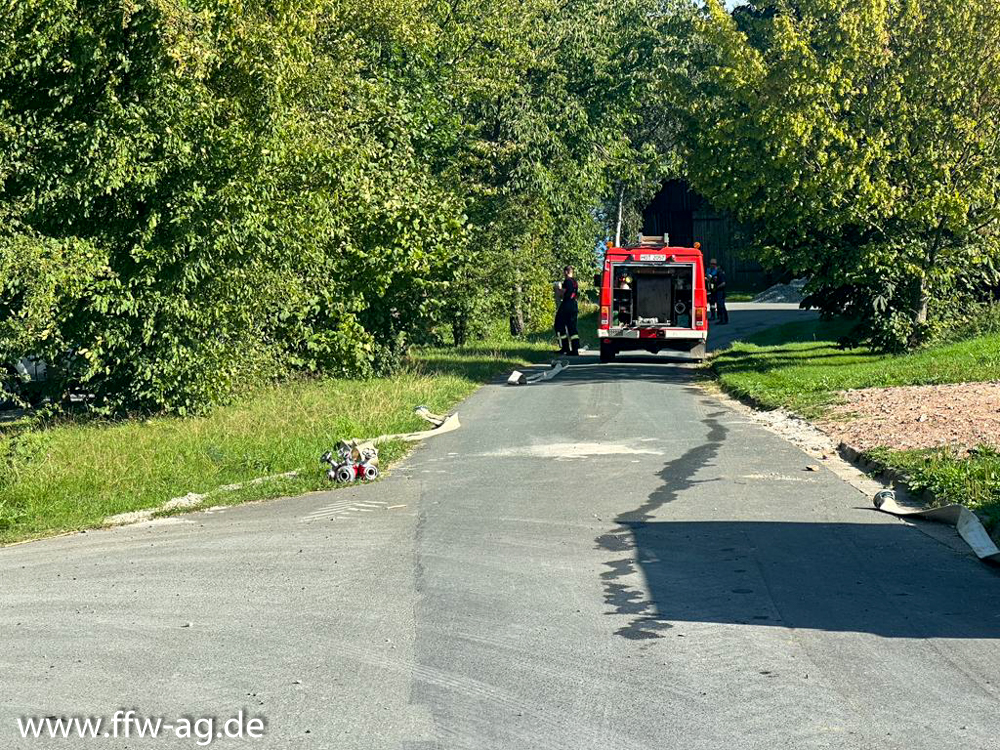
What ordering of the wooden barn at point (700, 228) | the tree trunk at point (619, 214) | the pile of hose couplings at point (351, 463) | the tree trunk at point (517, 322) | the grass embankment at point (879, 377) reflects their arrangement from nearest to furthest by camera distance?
the grass embankment at point (879, 377)
the pile of hose couplings at point (351, 463)
the tree trunk at point (517, 322)
the tree trunk at point (619, 214)
the wooden barn at point (700, 228)

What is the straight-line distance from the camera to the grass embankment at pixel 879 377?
11695 mm

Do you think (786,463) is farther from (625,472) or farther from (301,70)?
(301,70)

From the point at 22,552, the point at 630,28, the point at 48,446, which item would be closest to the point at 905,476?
the point at 22,552

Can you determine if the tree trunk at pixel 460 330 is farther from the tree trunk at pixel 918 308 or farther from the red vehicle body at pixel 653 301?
the tree trunk at pixel 918 308

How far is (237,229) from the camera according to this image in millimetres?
18312

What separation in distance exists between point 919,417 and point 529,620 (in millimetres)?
9629

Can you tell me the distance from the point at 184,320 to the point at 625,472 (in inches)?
314

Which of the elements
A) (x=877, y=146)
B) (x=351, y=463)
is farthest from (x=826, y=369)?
(x=351, y=463)

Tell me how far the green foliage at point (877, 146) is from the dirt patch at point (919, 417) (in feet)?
20.0

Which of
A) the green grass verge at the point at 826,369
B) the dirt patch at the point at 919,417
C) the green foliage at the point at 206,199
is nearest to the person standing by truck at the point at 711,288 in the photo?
the green grass verge at the point at 826,369

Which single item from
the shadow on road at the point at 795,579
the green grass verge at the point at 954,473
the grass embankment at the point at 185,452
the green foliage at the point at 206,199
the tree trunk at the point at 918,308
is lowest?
the grass embankment at the point at 185,452

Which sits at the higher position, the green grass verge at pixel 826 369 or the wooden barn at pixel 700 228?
the wooden barn at pixel 700 228

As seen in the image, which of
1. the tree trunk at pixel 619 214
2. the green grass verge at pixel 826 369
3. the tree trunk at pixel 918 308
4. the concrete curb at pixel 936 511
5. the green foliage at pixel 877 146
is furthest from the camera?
the tree trunk at pixel 619 214

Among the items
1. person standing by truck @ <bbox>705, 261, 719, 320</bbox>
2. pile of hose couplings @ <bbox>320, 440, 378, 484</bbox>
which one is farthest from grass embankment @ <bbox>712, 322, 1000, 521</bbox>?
person standing by truck @ <bbox>705, 261, 719, 320</bbox>
